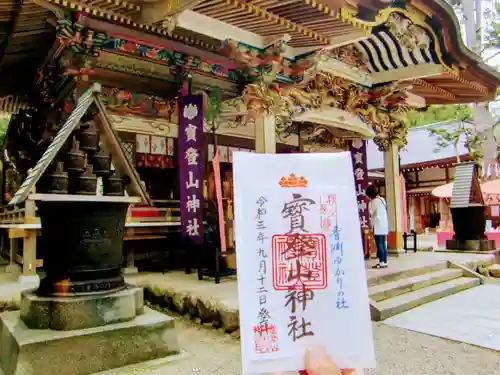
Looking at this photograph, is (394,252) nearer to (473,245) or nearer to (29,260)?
(473,245)

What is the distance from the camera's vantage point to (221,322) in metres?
5.11

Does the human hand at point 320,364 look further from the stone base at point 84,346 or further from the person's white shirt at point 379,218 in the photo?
the person's white shirt at point 379,218

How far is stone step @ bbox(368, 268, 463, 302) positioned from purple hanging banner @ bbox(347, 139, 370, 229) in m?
2.37

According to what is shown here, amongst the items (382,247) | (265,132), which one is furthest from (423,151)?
(265,132)

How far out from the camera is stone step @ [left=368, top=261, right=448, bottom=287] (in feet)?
22.7

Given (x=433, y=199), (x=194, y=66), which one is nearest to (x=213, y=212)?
(x=194, y=66)

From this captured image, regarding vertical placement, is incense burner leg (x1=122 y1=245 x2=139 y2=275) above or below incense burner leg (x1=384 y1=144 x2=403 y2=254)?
below

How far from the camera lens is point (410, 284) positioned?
23.5 feet

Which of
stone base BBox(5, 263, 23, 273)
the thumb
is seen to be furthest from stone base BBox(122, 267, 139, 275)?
the thumb

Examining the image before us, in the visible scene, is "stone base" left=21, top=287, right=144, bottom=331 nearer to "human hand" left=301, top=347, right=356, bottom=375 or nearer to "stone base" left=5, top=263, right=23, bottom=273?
"human hand" left=301, top=347, right=356, bottom=375

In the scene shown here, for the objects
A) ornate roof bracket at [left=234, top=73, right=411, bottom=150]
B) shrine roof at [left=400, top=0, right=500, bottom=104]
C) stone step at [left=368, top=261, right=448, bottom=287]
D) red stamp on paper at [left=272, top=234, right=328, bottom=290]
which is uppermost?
shrine roof at [left=400, top=0, right=500, bottom=104]

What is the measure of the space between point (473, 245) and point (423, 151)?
1178 centimetres

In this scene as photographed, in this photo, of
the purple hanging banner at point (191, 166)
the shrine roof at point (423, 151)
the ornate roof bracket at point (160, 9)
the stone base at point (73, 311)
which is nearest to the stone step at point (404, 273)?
the purple hanging banner at point (191, 166)

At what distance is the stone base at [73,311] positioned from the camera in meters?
3.72
